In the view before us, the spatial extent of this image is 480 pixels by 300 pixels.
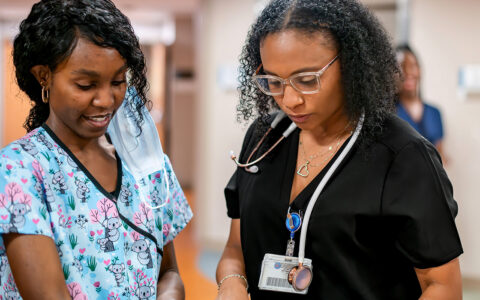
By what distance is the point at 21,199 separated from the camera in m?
0.98

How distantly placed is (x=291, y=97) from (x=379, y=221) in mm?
329

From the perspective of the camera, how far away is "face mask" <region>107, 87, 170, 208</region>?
1.25 metres

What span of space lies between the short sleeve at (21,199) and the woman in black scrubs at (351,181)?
466mm

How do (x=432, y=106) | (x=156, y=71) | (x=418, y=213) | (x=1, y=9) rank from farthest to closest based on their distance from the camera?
1. (x=156, y=71)
2. (x=1, y=9)
3. (x=432, y=106)
4. (x=418, y=213)

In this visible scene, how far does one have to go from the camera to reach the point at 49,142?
3.60ft

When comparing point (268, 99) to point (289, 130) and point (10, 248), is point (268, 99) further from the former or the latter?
point (10, 248)

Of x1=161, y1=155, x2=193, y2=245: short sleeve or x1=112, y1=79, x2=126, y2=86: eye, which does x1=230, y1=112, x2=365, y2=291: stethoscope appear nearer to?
x1=161, y1=155, x2=193, y2=245: short sleeve

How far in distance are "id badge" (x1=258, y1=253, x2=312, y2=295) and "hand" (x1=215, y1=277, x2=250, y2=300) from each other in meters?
0.05

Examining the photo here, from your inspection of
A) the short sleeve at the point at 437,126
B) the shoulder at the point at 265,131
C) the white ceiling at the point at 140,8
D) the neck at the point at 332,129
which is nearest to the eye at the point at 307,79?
the neck at the point at 332,129

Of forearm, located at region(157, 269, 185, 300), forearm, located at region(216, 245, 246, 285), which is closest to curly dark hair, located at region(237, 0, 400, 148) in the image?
forearm, located at region(216, 245, 246, 285)

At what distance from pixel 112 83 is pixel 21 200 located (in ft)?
1.01

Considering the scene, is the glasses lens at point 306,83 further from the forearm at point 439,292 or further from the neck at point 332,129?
the forearm at point 439,292

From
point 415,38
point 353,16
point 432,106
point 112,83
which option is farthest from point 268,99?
point 415,38

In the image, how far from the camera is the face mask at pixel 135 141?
125 cm
